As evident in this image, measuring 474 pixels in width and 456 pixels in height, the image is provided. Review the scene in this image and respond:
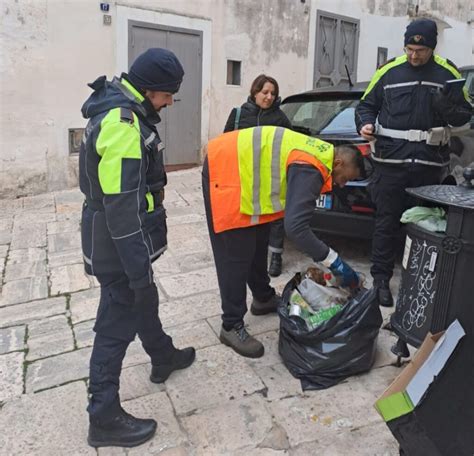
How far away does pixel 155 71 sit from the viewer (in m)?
2.08

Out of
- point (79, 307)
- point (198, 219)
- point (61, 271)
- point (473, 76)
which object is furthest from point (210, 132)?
point (79, 307)

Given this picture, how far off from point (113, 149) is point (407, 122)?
7.02 feet

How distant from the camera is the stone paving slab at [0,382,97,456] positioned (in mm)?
2236

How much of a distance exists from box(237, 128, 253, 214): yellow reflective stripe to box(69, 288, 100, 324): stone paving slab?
62.6 inches

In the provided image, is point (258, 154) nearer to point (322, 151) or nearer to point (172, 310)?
point (322, 151)

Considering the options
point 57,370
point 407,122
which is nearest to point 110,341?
point 57,370

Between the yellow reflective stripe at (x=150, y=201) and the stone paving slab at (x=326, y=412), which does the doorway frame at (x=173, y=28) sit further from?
the stone paving slab at (x=326, y=412)

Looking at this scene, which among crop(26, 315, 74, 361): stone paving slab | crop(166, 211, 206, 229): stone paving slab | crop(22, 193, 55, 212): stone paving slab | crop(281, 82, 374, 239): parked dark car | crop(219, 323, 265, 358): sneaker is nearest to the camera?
crop(219, 323, 265, 358): sneaker

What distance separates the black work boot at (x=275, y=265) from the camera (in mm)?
4137

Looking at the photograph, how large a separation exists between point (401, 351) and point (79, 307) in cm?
229

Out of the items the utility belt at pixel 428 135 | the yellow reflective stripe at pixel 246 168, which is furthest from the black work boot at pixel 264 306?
the utility belt at pixel 428 135

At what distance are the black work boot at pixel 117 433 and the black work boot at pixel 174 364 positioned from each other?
0.42 metres

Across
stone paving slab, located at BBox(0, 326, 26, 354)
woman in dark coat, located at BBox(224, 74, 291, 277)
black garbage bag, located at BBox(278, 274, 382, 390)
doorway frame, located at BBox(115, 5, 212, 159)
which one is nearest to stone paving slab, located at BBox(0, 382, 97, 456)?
stone paving slab, located at BBox(0, 326, 26, 354)

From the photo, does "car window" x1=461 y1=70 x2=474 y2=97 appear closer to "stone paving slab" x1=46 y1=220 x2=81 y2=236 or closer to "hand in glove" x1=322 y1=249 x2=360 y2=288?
"hand in glove" x1=322 y1=249 x2=360 y2=288
